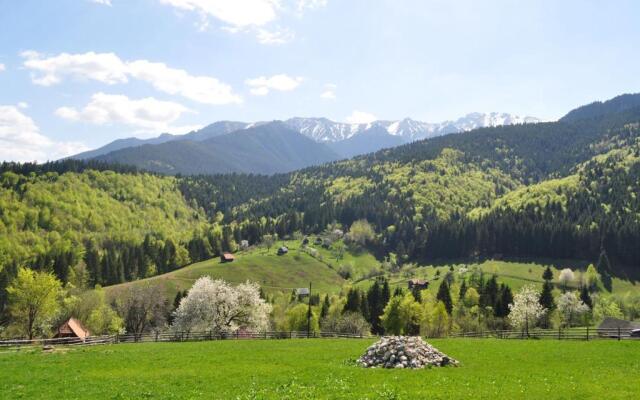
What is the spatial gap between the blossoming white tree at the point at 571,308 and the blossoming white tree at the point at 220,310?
81578 mm

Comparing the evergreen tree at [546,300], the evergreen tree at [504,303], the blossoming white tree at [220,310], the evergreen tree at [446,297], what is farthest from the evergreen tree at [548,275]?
the blossoming white tree at [220,310]

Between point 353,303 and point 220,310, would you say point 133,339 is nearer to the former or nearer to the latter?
point 220,310

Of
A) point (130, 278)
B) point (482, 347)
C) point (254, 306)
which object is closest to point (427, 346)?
point (482, 347)

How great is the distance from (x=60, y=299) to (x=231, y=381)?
11341cm

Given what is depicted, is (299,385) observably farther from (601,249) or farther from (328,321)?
(601,249)

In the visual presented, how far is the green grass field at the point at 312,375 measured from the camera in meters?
27.5

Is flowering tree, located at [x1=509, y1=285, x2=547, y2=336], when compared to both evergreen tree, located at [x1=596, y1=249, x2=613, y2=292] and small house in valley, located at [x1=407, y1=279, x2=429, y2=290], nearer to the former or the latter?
small house in valley, located at [x1=407, y1=279, x2=429, y2=290]

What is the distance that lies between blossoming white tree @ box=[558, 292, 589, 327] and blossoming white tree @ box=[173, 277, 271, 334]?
8158 cm

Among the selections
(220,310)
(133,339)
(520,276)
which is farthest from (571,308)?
(133,339)

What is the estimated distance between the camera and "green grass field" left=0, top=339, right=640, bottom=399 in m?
27.5

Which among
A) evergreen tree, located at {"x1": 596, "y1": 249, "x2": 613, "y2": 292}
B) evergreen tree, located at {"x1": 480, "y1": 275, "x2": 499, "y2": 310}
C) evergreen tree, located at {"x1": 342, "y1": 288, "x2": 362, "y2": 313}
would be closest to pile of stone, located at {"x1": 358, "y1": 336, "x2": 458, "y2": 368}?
evergreen tree, located at {"x1": 342, "y1": 288, "x2": 362, "y2": 313}

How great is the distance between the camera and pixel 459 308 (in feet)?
414

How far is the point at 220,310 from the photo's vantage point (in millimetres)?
83688

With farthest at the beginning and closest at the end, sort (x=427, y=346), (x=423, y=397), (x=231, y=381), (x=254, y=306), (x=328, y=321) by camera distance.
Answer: (x=328, y=321) < (x=254, y=306) < (x=427, y=346) < (x=231, y=381) < (x=423, y=397)
